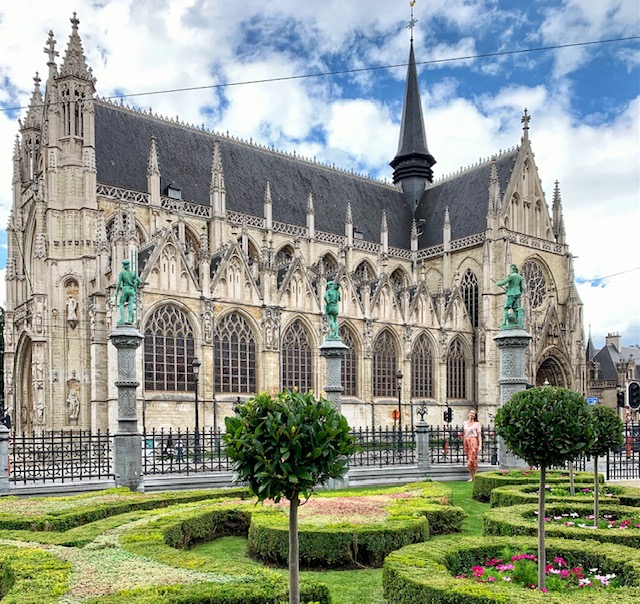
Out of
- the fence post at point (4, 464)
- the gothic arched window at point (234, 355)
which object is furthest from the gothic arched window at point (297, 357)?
the fence post at point (4, 464)

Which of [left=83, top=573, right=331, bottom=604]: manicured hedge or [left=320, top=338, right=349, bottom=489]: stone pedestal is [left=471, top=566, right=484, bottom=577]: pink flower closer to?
[left=83, top=573, right=331, bottom=604]: manicured hedge

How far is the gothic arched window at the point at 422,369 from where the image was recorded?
41438 mm

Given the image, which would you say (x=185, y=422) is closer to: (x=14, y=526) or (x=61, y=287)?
(x=61, y=287)

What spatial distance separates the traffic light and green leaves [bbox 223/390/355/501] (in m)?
14.1

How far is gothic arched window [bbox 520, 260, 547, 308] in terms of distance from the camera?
48.1m

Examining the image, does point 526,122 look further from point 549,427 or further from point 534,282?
point 549,427

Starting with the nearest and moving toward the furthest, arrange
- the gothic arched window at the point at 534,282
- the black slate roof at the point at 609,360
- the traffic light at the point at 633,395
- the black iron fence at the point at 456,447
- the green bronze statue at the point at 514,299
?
the traffic light at the point at 633,395 < the green bronze statue at the point at 514,299 < the black iron fence at the point at 456,447 < the gothic arched window at the point at 534,282 < the black slate roof at the point at 609,360

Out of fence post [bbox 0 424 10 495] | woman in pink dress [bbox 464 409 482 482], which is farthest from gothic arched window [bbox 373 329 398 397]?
fence post [bbox 0 424 10 495]

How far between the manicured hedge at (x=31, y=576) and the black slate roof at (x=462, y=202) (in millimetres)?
43458

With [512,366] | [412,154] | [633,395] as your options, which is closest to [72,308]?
[512,366]

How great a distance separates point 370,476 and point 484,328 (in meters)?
27.2

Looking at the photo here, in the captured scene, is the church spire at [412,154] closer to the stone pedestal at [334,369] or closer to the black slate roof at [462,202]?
the black slate roof at [462,202]

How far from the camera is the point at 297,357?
36.2 metres

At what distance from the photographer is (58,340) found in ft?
109
